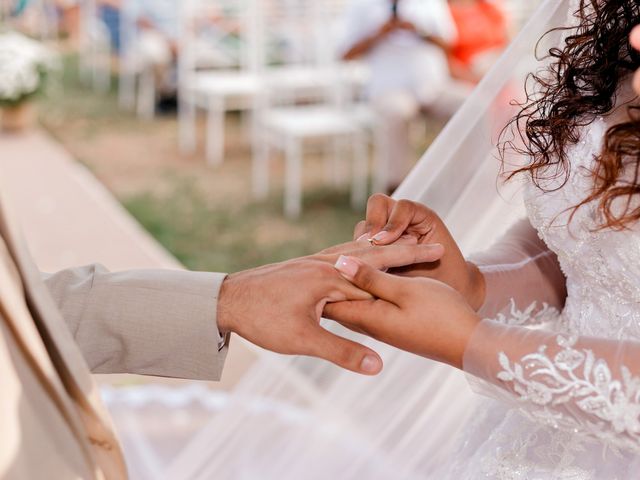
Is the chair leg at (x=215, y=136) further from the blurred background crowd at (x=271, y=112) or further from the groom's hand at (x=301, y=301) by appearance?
the groom's hand at (x=301, y=301)

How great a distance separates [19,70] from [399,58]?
3151mm

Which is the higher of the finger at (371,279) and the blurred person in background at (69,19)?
the finger at (371,279)

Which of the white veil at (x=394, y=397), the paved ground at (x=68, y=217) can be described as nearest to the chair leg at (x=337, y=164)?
the paved ground at (x=68, y=217)

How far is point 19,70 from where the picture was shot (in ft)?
22.5

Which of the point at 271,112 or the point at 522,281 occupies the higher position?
the point at 522,281

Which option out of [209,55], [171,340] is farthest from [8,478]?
[209,55]

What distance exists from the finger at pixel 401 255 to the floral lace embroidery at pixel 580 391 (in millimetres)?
264

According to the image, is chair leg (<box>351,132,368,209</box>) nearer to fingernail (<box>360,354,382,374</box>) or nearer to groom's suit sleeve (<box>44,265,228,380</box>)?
groom's suit sleeve (<box>44,265,228,380</box>)

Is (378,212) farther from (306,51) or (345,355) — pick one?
(306,51)

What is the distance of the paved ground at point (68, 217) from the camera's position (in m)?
4.48

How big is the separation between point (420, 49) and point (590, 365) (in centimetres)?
432

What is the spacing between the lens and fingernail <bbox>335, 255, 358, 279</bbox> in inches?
52.7

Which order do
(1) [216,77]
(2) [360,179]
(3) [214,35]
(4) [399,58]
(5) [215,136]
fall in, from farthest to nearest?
(3) [214,35]
(1) [216,77]
(5) [215,136]
(2) [360,179]
(4) [399,58]

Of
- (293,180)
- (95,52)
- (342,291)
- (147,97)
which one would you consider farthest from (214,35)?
(342,291)
